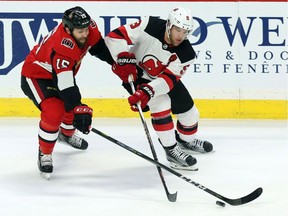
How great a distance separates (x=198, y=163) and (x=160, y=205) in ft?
2.82

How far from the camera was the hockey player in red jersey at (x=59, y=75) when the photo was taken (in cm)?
337

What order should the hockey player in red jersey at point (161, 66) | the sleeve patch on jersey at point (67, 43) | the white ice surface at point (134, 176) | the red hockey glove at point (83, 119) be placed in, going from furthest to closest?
the hockey player in red jersey at point (161, 66)
the sleeve patch on jersey at point (67, 43)
the red hockey glove at point (83, 119)
the white ice surface at point (134, 176)

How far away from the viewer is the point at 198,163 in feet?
12.8

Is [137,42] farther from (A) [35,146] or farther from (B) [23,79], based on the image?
(A) [35,146]

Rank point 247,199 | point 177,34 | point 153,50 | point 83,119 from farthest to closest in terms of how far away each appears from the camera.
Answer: point 153,50
point 177,34
point 83,119
point 247,199

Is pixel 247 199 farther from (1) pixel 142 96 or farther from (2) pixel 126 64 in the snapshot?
(2) pixel 126 64

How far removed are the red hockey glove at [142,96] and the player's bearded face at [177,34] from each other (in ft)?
0.99

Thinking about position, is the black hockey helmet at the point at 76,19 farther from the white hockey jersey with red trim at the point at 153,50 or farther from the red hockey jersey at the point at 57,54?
the white hockey jersey with red trim at the point at 153,50

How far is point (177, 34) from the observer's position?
11.8 feet

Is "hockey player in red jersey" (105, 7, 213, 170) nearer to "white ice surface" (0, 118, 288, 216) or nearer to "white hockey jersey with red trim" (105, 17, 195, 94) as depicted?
"white hockey jersey with red trim" (105, 17, 195, 94)

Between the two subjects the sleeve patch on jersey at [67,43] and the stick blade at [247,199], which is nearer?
the stick blade at [247,199]

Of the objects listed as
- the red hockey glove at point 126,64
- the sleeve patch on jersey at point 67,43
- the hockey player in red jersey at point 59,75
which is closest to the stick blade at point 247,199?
the hockey player in red jersey at point 59,75

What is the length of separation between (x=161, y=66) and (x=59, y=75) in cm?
67

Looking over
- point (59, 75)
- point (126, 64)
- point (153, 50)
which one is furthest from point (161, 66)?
point (59, 75)
